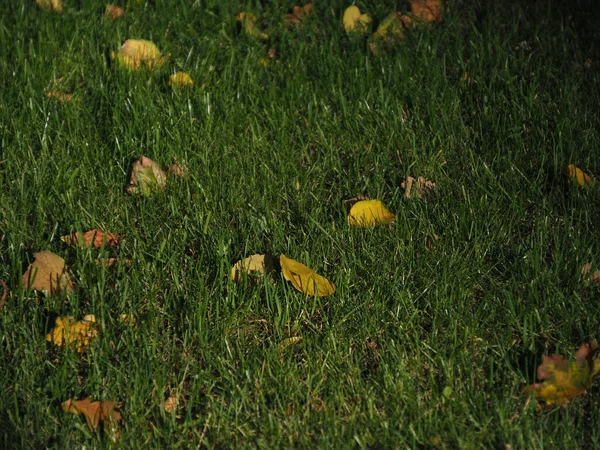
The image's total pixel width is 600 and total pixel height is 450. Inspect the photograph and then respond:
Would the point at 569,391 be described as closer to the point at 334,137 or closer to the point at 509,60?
the point at 334,137

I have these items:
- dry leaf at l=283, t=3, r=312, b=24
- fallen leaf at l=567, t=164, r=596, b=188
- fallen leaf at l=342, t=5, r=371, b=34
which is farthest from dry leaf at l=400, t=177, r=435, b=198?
dry leaf at l=283, t=3, r=312, b=24

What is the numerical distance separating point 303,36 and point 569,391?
2.13 metres

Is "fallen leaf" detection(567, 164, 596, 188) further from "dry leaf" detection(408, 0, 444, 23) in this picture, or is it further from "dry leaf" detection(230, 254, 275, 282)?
"dry leaf" detection(408, 0, 444, 23)

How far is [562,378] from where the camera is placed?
2.13m

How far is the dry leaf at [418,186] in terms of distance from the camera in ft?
9.25

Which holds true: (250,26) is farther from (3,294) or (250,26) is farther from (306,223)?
(3,294)

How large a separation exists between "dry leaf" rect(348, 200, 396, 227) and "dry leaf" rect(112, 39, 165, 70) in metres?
1.21

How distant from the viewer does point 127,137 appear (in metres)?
3.04

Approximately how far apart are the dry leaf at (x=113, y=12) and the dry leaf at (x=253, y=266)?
1765mm

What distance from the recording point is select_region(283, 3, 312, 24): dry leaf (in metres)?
3.89

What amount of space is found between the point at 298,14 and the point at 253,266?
5.82 ft

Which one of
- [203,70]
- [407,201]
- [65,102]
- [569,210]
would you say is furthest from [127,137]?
[569,210]

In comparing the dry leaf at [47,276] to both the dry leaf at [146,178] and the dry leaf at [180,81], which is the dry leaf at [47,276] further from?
the dry leaf at [180,81]

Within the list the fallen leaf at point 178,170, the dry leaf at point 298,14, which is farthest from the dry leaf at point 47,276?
the dry leaf at point 298,14
